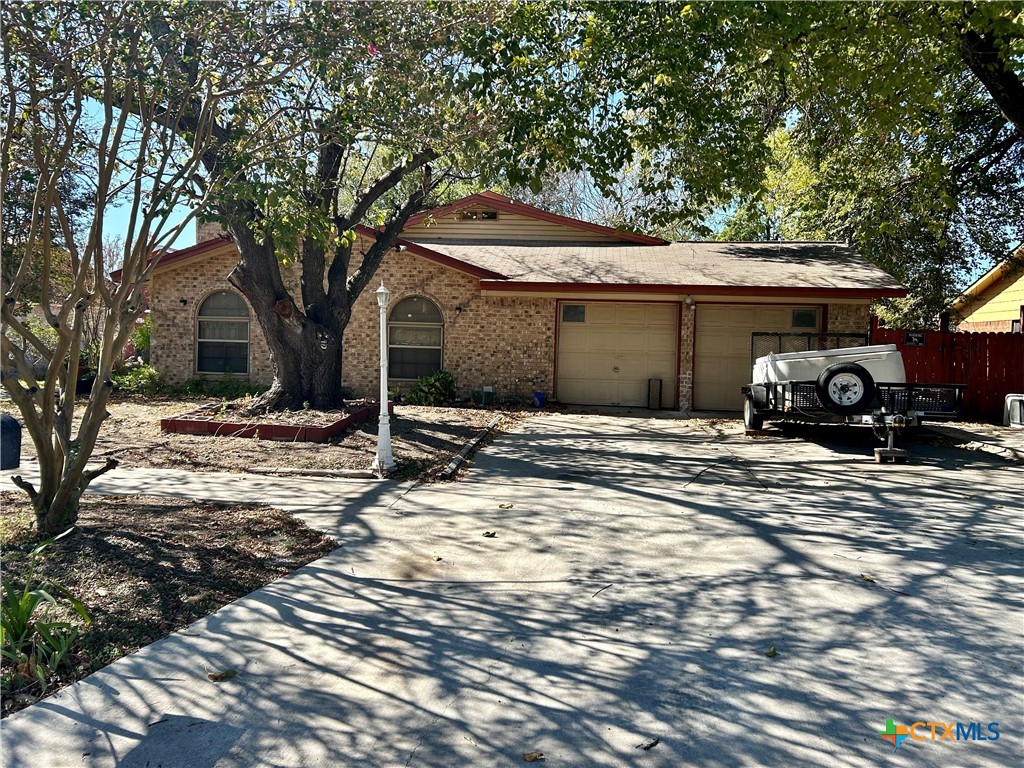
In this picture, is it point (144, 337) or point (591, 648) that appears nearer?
point (591, 648)

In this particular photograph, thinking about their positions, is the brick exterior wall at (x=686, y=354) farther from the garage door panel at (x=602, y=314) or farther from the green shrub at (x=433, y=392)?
the green shrub at (x=433, y=392)

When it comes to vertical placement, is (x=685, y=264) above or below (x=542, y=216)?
below

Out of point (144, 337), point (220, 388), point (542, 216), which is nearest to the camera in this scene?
point (220, 388)

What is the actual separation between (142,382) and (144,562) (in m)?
13.6

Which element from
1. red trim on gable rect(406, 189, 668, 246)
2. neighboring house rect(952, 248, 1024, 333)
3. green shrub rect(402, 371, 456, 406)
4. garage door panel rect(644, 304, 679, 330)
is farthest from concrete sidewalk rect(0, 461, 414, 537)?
neighboring house rect(952, 248, 1024, 333)

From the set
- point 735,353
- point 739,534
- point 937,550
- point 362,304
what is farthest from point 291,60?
point 735,353

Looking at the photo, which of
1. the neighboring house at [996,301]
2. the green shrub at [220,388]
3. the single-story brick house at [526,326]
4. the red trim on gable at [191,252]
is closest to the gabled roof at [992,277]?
the neighboring house at [996,301]

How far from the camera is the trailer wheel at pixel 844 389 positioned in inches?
450

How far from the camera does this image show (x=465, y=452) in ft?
36.3

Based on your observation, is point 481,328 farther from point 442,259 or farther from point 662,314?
point 662,314

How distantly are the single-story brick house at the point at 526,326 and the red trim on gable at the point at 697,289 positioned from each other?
120 millimetres

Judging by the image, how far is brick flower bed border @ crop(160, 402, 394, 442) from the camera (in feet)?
38.0

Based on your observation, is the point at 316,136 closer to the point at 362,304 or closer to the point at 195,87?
the point at 195,87

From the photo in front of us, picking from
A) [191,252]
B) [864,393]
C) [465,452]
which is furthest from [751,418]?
[191,252]
